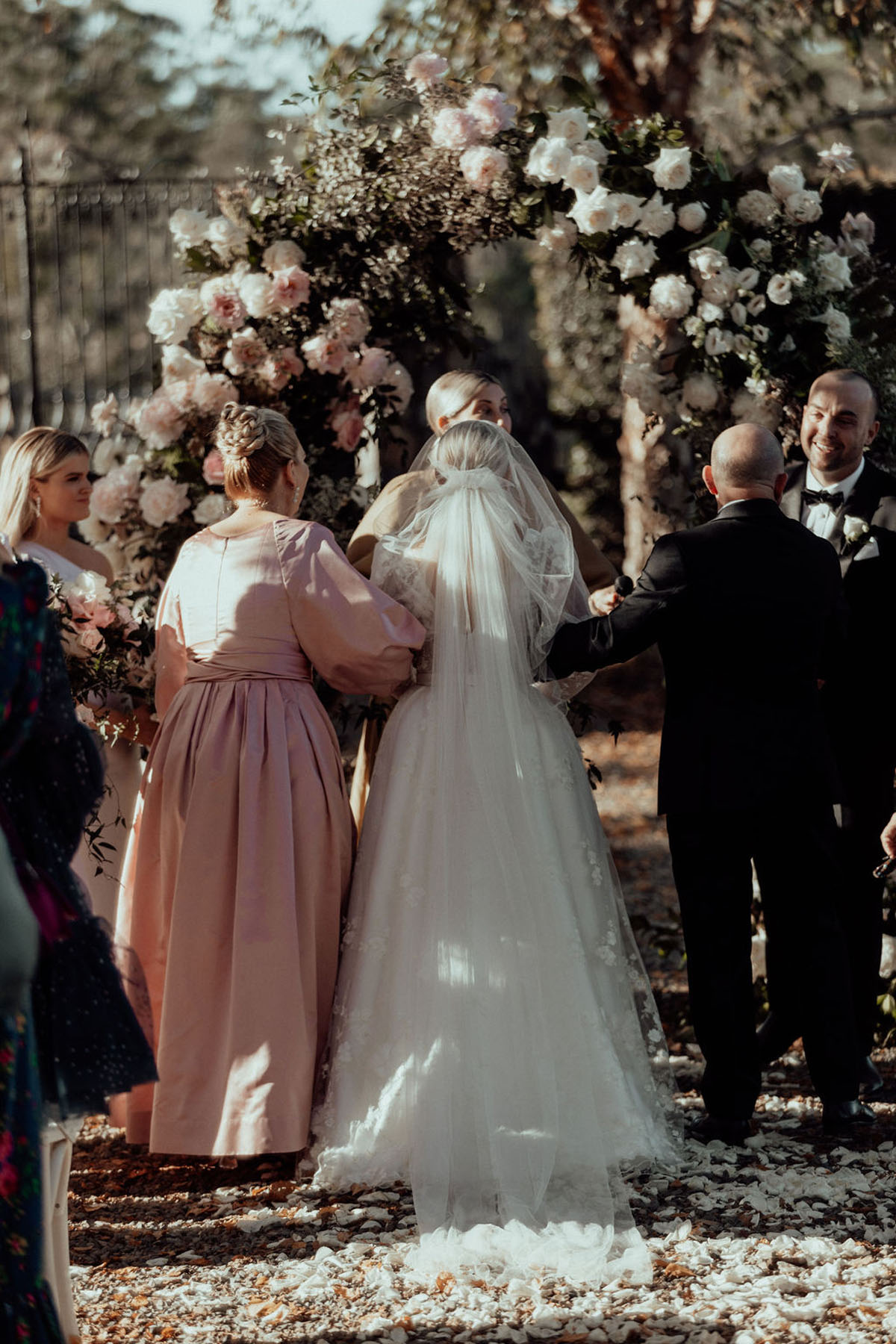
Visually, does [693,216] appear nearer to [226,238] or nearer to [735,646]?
[226,238]

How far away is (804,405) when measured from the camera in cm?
516

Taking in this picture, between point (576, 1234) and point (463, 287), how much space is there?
3.68 metres

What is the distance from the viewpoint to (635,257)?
204 inches

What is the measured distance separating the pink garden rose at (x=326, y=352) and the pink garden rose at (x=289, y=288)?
16 cm

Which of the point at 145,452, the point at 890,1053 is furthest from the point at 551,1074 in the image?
the point at 145,452

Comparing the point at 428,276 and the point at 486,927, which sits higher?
the point at 428,276

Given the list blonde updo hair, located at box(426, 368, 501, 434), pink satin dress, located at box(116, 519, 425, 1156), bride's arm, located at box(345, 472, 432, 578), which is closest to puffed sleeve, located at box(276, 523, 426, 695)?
pink satin dress, located at box(116, 519, 425, 1156)

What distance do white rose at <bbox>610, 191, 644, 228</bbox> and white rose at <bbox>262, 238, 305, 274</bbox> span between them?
123 cm

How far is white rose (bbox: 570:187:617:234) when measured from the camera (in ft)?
16.8

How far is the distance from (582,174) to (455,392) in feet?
3.59

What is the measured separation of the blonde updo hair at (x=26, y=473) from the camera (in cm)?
462

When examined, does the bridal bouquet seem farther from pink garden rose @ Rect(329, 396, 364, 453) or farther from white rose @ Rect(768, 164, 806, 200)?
white rose @ Rect(768, 164, 806, 200)

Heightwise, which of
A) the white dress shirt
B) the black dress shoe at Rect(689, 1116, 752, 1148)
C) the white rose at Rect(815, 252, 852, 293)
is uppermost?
the white rose at Rect(815, 252, 852, 293)

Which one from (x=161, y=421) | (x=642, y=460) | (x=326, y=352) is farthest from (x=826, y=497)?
(x=642, y=460)
